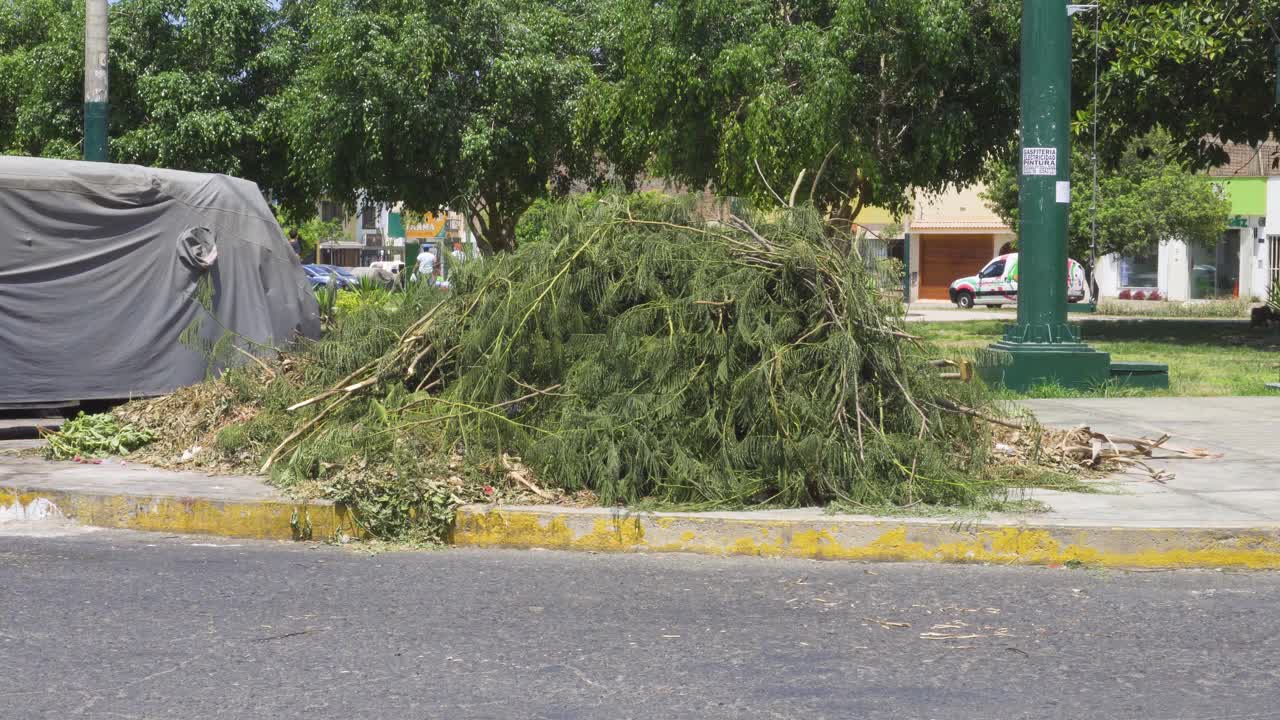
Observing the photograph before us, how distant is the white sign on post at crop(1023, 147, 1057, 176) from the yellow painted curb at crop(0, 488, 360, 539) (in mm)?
7095

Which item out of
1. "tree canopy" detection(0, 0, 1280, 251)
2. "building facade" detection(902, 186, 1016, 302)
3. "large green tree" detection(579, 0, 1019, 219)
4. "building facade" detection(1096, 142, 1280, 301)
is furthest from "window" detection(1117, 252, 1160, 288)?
"large green tree" detection(579, 0, 1019, 219)

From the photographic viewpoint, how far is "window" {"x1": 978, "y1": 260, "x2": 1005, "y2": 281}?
43219 millimetres

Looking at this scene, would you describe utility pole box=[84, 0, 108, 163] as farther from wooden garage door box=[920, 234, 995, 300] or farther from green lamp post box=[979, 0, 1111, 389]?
wooden garage door box=[920, 234, 995, 300]

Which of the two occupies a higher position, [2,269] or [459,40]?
[459,40]

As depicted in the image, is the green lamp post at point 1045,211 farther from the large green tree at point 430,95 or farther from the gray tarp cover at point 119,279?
the large green tree at point 430,95

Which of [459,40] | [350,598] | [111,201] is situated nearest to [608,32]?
[459,40]

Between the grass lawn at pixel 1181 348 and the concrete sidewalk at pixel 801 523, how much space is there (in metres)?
1.47

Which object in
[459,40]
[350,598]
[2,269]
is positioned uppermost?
[459,40]

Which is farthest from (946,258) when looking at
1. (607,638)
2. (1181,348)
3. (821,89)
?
(607,638)

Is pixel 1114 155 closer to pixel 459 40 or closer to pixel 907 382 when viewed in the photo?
pixel 459 40

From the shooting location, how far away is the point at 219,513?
259 inches

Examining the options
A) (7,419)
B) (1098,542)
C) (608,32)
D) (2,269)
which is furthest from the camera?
(608,32)

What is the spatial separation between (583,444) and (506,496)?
44 centimetres

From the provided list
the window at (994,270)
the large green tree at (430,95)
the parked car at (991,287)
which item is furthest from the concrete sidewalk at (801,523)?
the window at (994,270)
